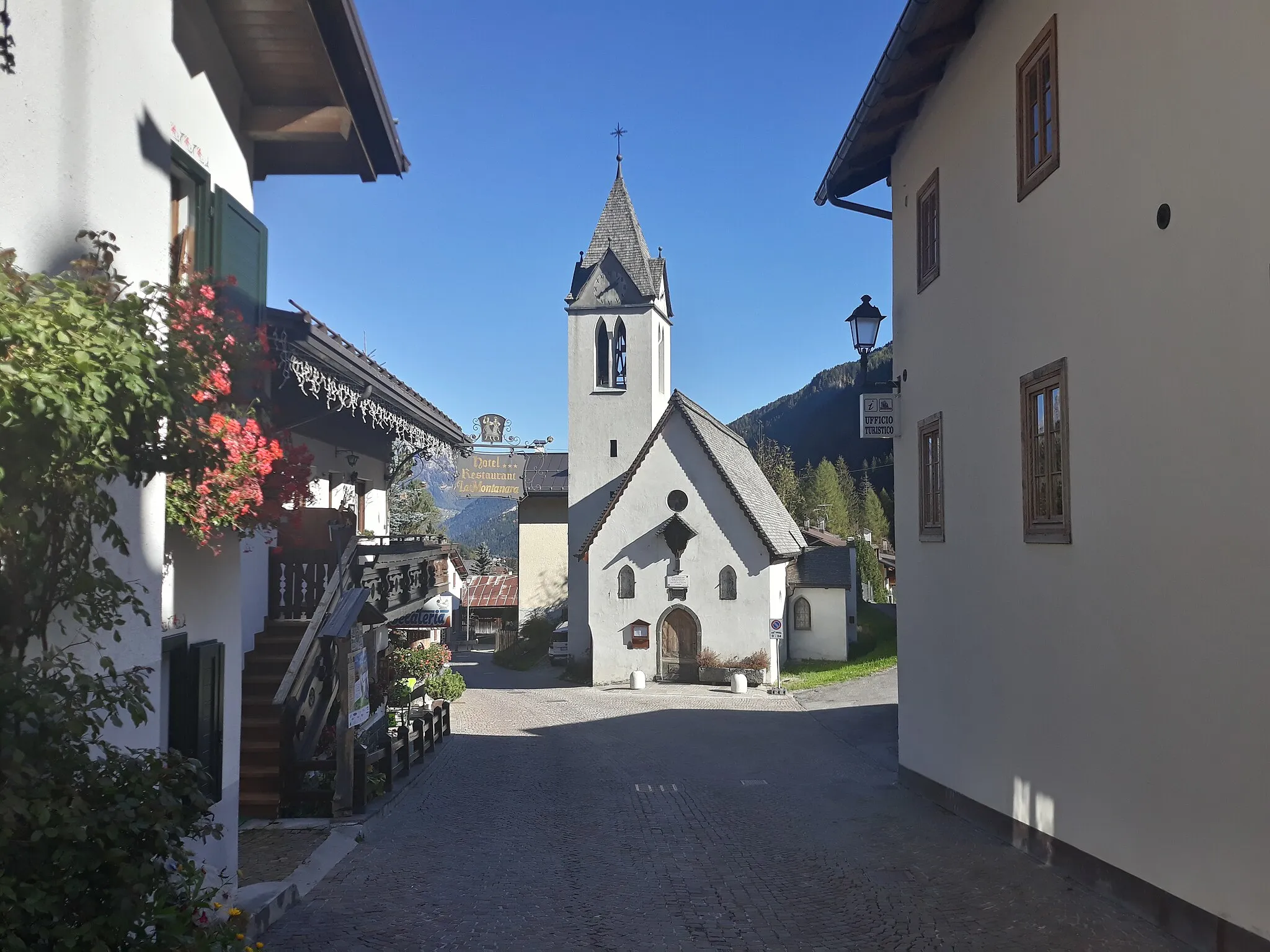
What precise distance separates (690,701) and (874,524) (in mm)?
55690

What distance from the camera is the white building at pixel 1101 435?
6.29m

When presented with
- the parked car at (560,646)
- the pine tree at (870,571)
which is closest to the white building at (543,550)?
the parked car at (560,646)

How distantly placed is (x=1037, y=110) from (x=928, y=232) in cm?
350

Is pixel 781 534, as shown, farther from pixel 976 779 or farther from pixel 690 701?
pixel 976 779

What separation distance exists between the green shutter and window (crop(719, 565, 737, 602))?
980 inches

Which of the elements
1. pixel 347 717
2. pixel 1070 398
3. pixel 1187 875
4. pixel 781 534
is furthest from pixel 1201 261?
pixel 781 534

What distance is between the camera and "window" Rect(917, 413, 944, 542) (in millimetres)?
12211

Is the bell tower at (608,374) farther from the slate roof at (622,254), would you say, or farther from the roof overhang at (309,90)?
the roof overhang at (309,90)

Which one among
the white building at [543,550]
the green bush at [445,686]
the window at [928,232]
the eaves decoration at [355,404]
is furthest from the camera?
the white building at [543,550]

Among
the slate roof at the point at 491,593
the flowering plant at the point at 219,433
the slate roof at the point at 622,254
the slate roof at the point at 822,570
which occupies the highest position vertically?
the slate roof at the point at 622,254

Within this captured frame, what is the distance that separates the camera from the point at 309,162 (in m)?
8.85

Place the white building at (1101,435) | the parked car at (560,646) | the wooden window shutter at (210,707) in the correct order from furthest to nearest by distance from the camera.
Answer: the parked car at (560,646) < the wooden window shutter at (210,707) < the white building at (1101,435)

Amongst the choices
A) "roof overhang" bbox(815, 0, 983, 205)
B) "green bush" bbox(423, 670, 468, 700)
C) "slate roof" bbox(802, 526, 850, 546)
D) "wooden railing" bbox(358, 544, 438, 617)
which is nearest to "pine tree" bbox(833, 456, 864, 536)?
"slate roof" bbox(802, 526, 850, 546)

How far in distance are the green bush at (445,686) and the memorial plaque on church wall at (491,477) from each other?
3981 mm
